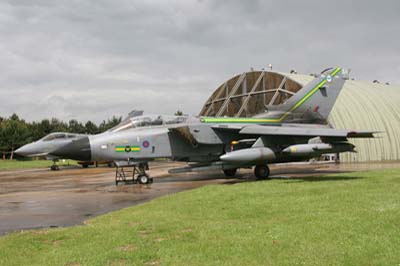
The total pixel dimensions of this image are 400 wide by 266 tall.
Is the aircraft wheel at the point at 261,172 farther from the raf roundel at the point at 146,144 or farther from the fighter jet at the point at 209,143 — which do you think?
the raf roundel at the point at 146,144

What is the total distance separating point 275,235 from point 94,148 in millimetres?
10518

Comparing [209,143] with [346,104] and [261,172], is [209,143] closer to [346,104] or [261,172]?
[261,172]

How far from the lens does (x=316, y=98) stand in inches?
741

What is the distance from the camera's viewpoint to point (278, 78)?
3189 cm

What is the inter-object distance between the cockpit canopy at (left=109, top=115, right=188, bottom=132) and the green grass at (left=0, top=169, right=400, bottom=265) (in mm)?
7435

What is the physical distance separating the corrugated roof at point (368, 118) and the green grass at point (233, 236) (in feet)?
74.6

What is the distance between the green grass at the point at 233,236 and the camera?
474 centimetres

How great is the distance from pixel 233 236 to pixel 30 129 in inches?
2907

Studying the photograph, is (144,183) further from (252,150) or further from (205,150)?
(252,150)

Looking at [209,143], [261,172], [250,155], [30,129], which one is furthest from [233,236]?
[30,129]

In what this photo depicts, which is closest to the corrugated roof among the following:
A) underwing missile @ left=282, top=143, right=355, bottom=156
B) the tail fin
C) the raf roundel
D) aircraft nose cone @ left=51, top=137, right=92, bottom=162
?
the tail fin

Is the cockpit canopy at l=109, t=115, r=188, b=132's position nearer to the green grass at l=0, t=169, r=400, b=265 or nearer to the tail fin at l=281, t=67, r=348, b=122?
the tail fin at l=281, t=67, r=348, b=122

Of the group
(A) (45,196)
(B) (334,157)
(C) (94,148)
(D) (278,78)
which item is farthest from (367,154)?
(A) (45,196)

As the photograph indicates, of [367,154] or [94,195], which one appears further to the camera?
[367,154]
